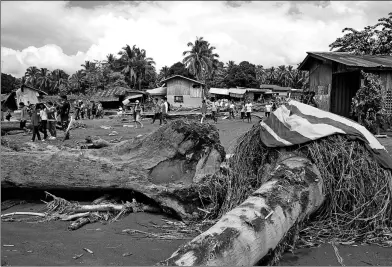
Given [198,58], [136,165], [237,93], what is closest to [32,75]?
[198,58]

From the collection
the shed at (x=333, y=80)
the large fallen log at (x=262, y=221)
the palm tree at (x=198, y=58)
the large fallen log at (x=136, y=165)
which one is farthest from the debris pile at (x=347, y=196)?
the palm tree at (x=198, y=58)

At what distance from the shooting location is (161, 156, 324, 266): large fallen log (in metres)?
2.90

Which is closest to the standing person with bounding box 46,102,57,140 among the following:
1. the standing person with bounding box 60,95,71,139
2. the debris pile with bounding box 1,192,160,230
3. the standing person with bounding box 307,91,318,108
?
the standing person with bounding box 60,95,71,139

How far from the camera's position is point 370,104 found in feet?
41.4

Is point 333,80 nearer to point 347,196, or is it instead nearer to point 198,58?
point 347,196

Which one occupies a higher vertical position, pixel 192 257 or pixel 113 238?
pixel 192 257

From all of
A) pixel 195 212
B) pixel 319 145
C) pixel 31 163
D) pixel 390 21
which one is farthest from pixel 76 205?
pixel 390 21

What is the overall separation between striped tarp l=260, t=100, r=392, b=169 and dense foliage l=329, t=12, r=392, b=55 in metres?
18.7

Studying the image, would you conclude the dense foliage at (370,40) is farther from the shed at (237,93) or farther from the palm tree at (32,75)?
the palm tree at (32,75)

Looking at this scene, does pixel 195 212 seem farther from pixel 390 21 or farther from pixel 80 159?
pixel 390 21

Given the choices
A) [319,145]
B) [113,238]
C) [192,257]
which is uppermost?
[319,145]

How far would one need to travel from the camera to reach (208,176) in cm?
548

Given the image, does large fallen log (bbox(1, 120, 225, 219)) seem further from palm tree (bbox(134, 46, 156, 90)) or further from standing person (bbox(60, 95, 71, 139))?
palm tree (bbox(134, 46, 156, 90))

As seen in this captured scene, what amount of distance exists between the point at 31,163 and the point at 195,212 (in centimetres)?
284
